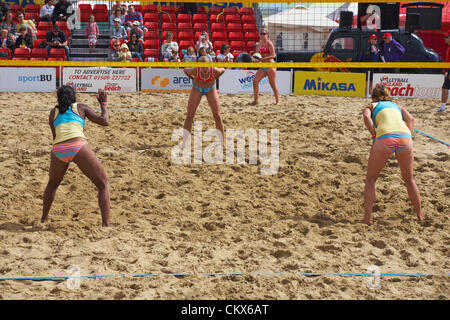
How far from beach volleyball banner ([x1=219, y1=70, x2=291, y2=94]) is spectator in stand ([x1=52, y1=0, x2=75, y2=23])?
200 inches

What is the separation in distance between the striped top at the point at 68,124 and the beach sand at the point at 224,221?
2.95 feet

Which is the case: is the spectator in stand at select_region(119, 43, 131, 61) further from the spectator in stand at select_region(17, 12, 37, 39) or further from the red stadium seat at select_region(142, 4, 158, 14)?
the red stadium seat at select_region(142, 4, 158, 14)

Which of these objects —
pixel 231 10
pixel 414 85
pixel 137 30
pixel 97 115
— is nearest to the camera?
pixel 97 115

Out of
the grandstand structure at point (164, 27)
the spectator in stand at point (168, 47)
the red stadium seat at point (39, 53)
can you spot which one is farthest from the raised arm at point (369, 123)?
the red stadium seat at point (39, 53)

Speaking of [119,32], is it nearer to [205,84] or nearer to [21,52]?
[21,52]

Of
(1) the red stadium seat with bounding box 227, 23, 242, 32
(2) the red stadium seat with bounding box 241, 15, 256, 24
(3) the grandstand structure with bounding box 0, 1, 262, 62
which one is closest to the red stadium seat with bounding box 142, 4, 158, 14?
(3) the grandstand structure with bounding box 0, 1, 262, 62

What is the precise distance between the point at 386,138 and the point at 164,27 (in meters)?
11.2

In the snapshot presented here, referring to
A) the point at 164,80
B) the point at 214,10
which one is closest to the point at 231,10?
the point at 214,10

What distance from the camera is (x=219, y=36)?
50.7 ft

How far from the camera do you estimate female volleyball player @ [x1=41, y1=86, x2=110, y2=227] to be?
4.82 m

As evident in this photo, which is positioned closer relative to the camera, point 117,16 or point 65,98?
point 65,98

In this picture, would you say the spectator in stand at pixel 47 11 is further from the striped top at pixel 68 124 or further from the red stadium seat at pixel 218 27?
the striped top at pixel 68 124
